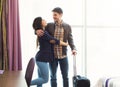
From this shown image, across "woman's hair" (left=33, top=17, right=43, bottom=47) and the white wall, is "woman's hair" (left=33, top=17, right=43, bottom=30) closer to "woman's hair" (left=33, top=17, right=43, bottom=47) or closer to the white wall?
"woman's hair" (left=33, top=17, right=43, bottom=47)

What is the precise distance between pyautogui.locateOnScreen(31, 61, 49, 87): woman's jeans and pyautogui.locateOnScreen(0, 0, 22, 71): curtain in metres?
0.35

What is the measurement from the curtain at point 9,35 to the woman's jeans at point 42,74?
346 millimetres

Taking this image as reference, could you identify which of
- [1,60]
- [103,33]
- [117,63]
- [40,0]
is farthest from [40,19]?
[117,63]

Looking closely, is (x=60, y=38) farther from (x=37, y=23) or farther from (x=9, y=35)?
(x=9, y=35)

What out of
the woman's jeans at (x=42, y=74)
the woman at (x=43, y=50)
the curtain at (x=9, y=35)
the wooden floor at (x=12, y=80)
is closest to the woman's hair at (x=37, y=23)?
the woman at (x=43, y=50)

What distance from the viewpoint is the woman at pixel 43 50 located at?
128 inches

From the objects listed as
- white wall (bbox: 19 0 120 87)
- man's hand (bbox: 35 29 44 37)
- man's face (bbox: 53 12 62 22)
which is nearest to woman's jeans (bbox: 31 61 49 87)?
white wall (bbox: 19 0 120 87)

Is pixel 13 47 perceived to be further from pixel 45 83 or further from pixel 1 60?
pixel 45 83

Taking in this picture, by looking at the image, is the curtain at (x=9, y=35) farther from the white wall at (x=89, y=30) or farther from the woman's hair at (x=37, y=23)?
the woman's hair at (x=37, y=23)

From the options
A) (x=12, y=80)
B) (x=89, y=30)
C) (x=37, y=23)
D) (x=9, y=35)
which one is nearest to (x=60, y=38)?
(x=37, y=23)

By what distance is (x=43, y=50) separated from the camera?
3.27m

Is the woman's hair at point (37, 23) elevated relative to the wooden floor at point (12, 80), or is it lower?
elevated

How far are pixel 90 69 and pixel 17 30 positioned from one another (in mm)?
1382

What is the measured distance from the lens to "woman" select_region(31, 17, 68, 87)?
326 cm
